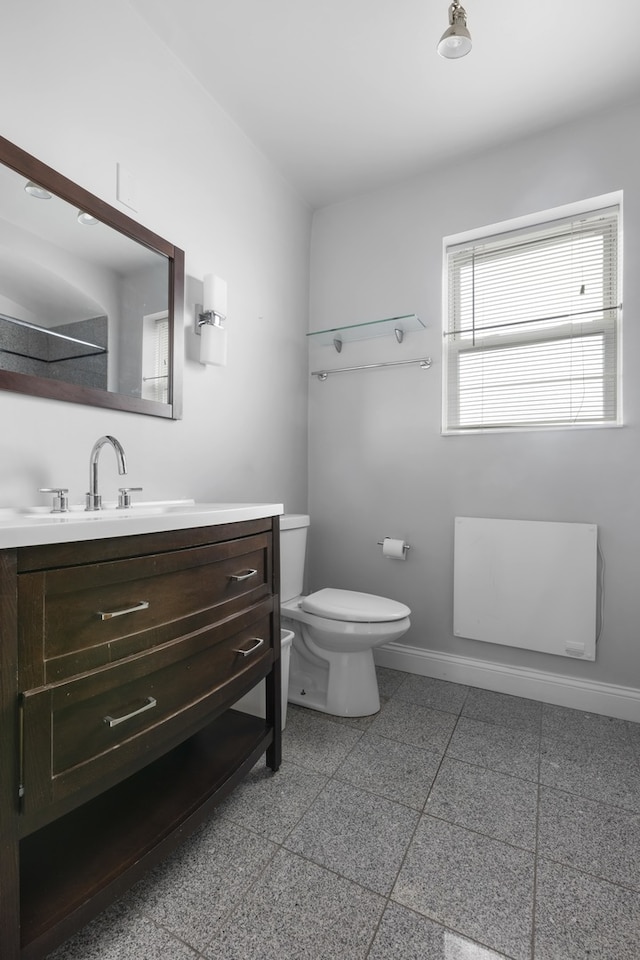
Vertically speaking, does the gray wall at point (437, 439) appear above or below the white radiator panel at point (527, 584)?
above

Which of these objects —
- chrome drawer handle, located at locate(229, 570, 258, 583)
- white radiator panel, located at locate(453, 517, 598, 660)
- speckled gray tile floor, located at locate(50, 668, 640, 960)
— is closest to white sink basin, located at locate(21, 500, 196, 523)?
chrome drawer handle, located at locate(229, 570, 258, 583)

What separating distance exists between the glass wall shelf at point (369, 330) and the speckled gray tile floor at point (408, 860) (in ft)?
5.98

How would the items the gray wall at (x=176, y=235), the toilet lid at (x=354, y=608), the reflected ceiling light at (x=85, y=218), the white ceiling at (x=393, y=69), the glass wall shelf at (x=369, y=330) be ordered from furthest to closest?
1. the glass wall shelf at (x=369, y=330)
2. the toilet lid at (x=354, y=608)
3. the white ceiling at (x=393, y=69)
4. the reflected ceiling light at (x=85, y=218)
5. the gray wall at (x=176, y=235)

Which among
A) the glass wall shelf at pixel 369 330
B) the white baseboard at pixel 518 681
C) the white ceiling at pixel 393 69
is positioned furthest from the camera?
the glass wall shelf at pixel 369 330

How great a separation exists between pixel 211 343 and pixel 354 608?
1197 mm

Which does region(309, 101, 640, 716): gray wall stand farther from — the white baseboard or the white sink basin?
the white sink basin

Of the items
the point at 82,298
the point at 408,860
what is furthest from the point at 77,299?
the point at 408,860

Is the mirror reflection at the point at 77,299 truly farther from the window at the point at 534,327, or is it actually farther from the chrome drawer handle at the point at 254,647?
the window at the point at 534,327

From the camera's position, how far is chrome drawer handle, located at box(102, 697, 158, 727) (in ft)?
3.02

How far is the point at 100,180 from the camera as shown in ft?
4.76

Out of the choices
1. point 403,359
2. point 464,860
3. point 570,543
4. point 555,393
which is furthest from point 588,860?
point 403,359

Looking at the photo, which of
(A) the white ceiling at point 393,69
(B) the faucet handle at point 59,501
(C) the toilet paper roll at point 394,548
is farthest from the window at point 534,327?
(B) the faucet handle at point 59,501

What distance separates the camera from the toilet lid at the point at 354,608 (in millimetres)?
1803

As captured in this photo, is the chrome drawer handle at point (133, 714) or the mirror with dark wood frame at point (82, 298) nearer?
the chrome drawer handle at point (133, 714)
